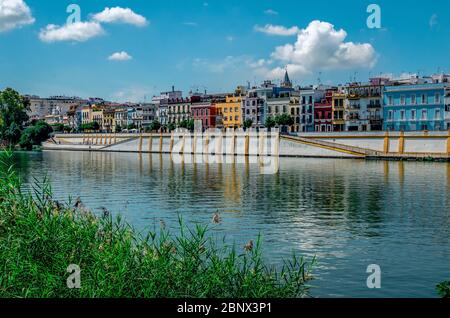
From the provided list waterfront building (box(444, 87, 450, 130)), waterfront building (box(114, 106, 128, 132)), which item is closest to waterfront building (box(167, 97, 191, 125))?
waterfront building (box(114, 106, 128, 132))

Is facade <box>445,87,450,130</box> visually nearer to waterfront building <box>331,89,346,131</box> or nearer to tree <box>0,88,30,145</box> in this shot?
waterfront building <box>331,89,346,131</box>

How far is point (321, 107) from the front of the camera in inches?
2849

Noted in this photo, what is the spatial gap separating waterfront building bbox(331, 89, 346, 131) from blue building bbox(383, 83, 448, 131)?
5651mm

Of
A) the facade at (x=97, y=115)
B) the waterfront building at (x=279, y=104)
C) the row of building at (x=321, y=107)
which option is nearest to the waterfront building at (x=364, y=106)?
the row of building at (x=321, y=107)

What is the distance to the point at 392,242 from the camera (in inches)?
615

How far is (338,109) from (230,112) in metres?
19.2

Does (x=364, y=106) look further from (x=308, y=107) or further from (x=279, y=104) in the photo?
(x=279, y=104)

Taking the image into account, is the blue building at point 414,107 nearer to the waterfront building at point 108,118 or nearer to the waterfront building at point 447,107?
the waterfront building at point 447,107

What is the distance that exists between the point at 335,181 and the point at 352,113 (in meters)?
36.1

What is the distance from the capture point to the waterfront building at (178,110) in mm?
92625

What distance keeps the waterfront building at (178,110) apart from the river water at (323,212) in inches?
2107

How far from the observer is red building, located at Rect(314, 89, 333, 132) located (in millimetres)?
71375

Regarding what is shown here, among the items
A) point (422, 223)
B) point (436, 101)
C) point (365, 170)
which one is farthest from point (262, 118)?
point (422, 223)
